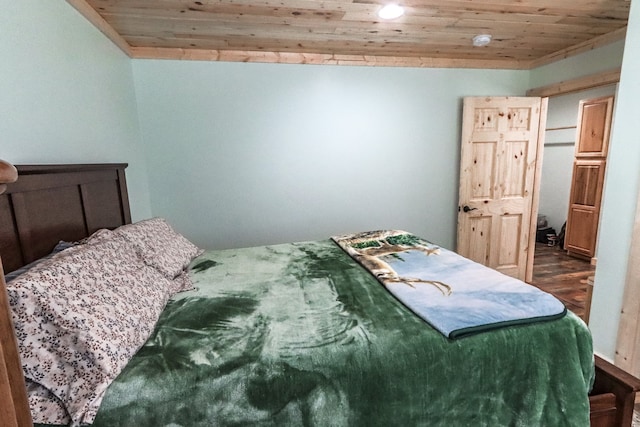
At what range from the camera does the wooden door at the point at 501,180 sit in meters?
3.40

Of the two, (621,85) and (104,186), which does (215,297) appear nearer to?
(104,186)

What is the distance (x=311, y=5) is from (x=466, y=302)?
2050 millimetres

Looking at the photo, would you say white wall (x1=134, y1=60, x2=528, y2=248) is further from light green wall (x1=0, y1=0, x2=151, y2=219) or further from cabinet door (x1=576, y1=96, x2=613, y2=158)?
cabinet door (x1=576, y1=96, x2=613, y2=158)

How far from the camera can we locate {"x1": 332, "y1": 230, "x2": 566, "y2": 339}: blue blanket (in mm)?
1258

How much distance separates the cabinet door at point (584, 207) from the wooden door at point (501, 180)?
1377 millimetres

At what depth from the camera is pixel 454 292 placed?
1492mm

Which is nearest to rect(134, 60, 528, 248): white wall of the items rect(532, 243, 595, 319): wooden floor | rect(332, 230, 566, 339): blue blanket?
rect(532, 243, 595, 319): wooden floor

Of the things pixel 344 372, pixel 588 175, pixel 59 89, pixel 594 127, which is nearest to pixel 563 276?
pixel 588 175

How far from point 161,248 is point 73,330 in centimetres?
88

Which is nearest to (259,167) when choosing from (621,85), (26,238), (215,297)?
(215,297)

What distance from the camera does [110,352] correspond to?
995 mm

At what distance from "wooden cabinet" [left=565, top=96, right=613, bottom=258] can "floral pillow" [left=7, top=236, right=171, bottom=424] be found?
5.22m

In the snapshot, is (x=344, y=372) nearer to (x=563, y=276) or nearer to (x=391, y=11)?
(x=391, y=11)

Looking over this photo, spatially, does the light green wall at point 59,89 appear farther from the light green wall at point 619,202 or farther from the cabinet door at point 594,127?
the cabinet door at point 594,127
